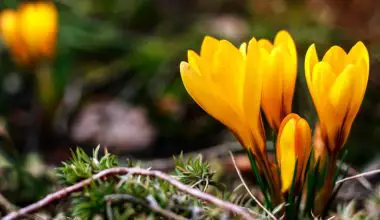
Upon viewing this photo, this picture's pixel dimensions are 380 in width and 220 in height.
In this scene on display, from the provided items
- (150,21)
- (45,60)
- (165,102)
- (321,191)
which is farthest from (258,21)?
(321,191)

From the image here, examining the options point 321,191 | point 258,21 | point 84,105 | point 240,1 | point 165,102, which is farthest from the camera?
point 240,1

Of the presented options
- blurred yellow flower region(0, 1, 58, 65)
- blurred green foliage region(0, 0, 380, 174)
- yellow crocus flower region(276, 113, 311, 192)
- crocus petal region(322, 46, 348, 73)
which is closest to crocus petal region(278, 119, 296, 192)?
yellow crocus flower region(276, 113, 311, 192)

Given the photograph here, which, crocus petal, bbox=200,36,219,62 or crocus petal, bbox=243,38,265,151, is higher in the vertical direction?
crocus petal, bbox=200,36,219,62

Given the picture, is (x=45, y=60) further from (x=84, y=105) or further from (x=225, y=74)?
(x=225, y=74)

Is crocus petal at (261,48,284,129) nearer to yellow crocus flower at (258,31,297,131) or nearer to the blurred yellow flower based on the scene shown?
yellow crocus flower at (258,31,297,131)

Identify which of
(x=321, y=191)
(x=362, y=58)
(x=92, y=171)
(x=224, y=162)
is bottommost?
(x=224, y=162)

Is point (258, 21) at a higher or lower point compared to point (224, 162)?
higher

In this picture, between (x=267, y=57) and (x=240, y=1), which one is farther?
(x=240, y=1)
